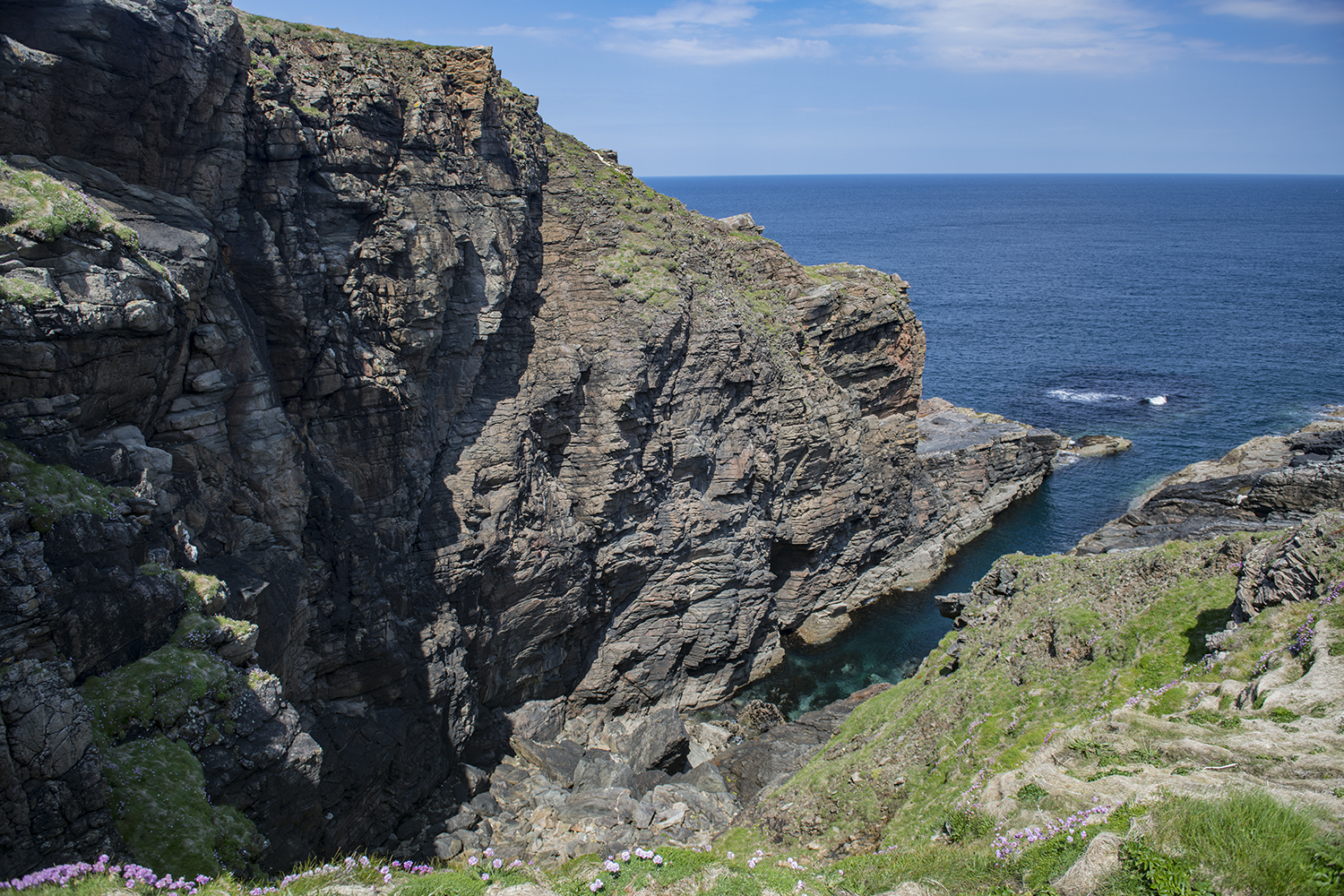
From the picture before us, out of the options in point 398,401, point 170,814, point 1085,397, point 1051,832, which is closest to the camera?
point 1051,832

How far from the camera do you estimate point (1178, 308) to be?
427 ft

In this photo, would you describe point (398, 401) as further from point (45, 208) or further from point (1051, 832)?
point (1051, 832)

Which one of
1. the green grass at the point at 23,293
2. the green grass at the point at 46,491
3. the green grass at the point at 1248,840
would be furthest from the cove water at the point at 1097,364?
the green grass at the point at 23,293

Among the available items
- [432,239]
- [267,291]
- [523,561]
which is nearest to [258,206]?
[267,291]

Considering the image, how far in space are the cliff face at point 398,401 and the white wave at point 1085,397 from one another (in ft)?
138

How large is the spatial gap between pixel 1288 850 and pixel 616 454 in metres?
33.2

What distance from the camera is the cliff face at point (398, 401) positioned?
20.1m

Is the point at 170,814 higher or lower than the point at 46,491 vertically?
lower

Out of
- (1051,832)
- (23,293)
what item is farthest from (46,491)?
(1051,832)

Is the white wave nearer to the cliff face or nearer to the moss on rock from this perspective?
the cliff face

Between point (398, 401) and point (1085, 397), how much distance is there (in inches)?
3310

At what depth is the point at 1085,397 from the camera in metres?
91.2

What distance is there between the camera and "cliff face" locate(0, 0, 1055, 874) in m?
20.1

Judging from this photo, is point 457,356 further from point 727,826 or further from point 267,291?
point 727,826
